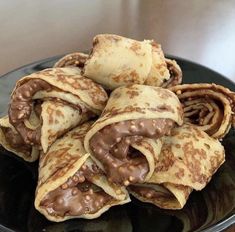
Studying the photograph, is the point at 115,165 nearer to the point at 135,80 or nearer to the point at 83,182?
the point at 83,182

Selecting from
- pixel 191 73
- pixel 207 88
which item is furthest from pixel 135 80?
pixel 191 73

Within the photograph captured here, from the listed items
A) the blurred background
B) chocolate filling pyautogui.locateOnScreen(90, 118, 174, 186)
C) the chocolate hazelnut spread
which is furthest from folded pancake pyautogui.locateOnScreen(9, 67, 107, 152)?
the blurred background

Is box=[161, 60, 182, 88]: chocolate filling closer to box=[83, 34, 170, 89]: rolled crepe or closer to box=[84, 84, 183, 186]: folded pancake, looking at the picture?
box=[83, 34, 170, 89]: rolled crepe

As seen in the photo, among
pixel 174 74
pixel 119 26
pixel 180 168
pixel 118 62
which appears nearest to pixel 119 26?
pixel 119 26

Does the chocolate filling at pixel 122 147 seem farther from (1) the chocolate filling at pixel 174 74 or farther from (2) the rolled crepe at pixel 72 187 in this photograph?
(1) the chocolate filling at pixel 174 74

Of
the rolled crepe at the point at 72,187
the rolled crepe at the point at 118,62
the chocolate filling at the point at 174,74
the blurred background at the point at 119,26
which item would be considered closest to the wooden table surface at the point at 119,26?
the blurred background at the point at 119,26

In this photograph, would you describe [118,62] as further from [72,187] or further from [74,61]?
[72,187]
